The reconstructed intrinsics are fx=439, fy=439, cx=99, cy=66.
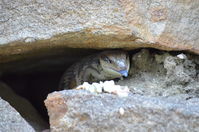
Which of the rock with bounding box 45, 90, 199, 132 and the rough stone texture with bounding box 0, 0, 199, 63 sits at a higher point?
the rough stone texture with bounding box 0, 0, 199, 63

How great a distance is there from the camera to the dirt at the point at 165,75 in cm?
171

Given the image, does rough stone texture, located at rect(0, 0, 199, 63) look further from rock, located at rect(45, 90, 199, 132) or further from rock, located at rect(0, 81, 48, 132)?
rock, located at rect(0, 81, 48, 132)

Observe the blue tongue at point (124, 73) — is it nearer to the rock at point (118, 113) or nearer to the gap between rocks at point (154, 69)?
the gap between rocks at point (154, 69)

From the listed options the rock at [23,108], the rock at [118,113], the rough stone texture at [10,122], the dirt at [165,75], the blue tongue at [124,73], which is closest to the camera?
the rock at [118,113]

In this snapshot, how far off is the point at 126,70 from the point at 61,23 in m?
0.36

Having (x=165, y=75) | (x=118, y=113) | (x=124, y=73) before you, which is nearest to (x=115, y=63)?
(x=124, y=73)

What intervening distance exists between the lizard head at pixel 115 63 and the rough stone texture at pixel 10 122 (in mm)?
478

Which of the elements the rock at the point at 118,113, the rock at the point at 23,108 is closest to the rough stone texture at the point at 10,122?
the rock at the point at 118,113

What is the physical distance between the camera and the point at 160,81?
1.78 meters

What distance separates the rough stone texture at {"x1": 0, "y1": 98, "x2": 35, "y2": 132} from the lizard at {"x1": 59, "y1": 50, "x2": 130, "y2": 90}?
1.57 feet

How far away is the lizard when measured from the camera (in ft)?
6.25

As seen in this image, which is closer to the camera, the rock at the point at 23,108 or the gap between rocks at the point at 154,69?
the gap between rocks at the point at 154,69

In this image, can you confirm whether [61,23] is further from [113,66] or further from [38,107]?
[38,107]

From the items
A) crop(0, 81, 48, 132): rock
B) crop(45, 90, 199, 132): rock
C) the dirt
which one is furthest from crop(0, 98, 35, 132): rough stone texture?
the dirt
